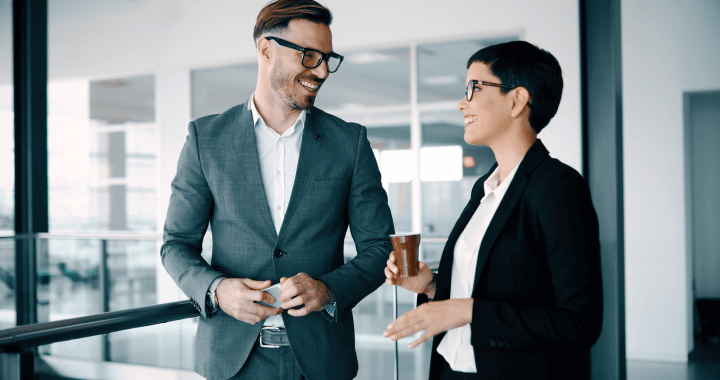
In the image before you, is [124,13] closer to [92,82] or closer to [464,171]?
[92,82]

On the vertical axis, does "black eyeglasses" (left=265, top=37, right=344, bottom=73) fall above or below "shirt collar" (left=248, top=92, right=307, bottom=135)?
above

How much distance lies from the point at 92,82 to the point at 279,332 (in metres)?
7.06

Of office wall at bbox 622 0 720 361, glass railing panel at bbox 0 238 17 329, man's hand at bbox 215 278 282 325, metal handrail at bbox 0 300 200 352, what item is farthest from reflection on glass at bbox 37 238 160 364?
office wall at bbox 622 0 720 361

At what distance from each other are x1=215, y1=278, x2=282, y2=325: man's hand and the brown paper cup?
29 centimetres

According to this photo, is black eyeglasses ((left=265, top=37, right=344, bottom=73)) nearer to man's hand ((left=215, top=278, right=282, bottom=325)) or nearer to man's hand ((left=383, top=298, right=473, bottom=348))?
man's hand ((left=215, top=278, right=282, bottom=325))

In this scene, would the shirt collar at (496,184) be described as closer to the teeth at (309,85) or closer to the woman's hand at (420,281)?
the woman's hand at (420,281)

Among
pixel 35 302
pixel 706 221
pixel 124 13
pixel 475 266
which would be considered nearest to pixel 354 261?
pixel 475 266

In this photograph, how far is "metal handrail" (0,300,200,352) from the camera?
1122 mm

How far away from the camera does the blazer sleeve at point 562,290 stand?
1044 millimetres

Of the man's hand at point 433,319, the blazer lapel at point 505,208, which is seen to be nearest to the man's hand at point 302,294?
the man's hand at point 433,319

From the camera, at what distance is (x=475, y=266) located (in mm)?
Answer: 1206

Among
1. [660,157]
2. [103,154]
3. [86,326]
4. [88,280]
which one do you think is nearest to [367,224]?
[86,326]

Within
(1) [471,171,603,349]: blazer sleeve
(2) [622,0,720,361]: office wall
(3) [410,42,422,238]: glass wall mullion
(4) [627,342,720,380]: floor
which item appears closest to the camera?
(1) [471,171,603,349]: blazer sleeve

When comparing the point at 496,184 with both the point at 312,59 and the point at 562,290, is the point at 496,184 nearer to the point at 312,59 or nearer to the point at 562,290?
the point at 562,290
